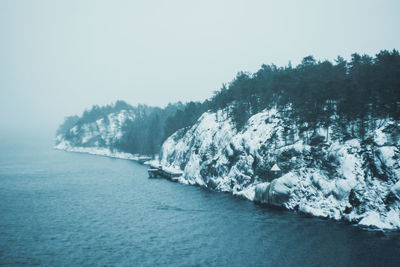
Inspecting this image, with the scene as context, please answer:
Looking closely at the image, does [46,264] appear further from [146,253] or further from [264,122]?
[264,122]

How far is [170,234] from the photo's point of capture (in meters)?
50.8

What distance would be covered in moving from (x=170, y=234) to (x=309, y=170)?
1287 inches

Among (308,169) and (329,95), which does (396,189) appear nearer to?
(308,169)

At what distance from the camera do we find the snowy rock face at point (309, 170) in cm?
5194

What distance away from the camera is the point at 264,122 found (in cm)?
8594

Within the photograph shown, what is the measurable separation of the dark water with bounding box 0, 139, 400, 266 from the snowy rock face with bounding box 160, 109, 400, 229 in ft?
13.4

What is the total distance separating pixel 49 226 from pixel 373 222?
56.6 meters

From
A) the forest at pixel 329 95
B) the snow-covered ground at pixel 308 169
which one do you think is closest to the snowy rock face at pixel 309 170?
the snow-covered ground at pixel 308 169

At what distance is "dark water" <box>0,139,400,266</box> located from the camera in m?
40.2

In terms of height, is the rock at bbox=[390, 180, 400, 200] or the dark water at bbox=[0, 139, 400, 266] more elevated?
the rock at bbox=[390, 180, 400, 200]

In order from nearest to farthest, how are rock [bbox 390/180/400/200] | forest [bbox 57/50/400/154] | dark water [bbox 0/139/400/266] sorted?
dark water [bbox 0/139/400/266] → rock [bbox 390/180/400/200] → forest [bbox 57/50/400/154]

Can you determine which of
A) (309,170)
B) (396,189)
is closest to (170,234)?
(309,170)

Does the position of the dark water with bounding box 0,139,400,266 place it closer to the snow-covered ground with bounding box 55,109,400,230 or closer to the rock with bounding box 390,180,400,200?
the snow-covered ground with bounding box 55,109,400,230

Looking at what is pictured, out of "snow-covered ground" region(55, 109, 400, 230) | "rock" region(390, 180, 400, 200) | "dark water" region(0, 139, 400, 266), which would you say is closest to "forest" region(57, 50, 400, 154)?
"snow-covered ground" region(55, 109, 400, 230)
